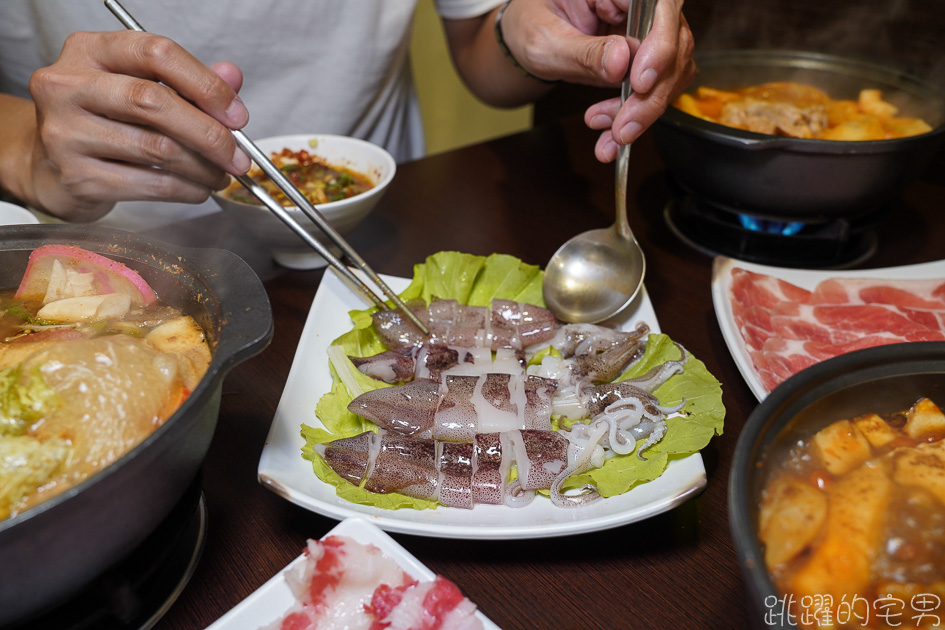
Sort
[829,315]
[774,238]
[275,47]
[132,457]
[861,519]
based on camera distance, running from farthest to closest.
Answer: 1. [275,47]
2. [774,238]
3. [829,315]
4. [861,519]
5. [132,457]

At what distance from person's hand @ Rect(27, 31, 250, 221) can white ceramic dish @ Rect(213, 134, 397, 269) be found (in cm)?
13

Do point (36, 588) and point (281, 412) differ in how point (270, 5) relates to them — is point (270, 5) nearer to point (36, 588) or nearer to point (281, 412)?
point (281, 412)

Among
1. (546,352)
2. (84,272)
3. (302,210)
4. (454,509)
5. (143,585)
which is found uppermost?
(84,272)

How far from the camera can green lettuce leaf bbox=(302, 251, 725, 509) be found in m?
1.20

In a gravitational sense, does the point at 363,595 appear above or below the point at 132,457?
below

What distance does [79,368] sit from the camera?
33.5 inches

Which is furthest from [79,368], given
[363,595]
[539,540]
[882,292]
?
[882,292]

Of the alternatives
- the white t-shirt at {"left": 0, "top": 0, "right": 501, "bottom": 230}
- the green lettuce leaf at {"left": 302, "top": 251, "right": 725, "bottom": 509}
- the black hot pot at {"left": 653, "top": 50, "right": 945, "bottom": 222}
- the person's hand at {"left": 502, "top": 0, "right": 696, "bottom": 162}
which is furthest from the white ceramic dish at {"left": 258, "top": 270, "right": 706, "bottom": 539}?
the white t-shirt at {"left": 0, "top": 0, "right": 501, "bottom": 230}

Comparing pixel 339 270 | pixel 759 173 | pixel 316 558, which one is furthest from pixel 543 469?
pixel 759 173

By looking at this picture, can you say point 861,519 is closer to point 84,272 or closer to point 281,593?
point 281,593

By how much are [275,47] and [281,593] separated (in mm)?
2051

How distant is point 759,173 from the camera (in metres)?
1.77

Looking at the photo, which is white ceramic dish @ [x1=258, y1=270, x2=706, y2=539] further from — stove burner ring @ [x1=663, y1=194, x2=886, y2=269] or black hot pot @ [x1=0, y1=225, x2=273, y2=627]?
stove burner ring @ [x1=663, y1=194, x2=886, y2=269]

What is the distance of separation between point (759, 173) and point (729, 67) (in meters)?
0.76
